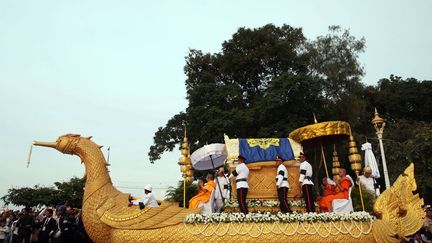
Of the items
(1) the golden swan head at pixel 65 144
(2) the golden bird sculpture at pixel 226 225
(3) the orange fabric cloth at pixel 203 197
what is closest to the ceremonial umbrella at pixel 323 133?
(2) the golden bird sculpture at pixel 226 225

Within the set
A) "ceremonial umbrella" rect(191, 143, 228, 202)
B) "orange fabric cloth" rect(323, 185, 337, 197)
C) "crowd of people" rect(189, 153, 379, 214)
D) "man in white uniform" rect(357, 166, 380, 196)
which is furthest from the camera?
"ceremonial umbrella" rect(191, 143, 228, 202)

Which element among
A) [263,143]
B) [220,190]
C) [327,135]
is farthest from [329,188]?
[220,190]

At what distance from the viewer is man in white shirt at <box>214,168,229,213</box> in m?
9.83

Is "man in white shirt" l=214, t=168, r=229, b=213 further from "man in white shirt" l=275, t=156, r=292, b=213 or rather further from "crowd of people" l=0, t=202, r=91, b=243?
"crowd of people" l=0, t=202, r=91, b=243

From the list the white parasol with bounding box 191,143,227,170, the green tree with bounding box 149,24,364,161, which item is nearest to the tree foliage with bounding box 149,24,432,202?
the green tree with bounding box 149,24,364,161

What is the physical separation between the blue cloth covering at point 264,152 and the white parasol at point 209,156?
→ 792mm

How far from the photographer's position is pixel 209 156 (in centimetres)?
1178

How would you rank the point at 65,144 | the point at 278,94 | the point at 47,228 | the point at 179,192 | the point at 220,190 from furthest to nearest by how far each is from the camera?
the point at 278,94
the point at 179,192
the point at 47,228
the point at 220,190
the point at 65,144

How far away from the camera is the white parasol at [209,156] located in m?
11.1

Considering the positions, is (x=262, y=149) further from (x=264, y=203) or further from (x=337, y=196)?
(x=337, y=196)

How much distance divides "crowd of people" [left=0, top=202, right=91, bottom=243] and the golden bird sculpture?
90.1 inches

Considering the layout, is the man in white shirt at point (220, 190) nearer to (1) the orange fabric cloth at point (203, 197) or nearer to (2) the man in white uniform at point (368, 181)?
(1) the orange fabric cloth at point (203, 197)

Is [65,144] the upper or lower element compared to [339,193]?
upper

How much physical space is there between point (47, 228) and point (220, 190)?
5.13 metres
